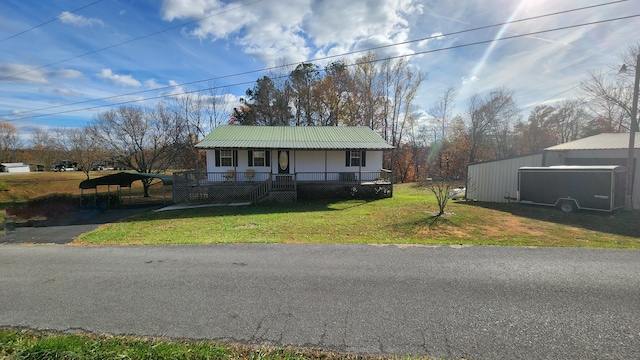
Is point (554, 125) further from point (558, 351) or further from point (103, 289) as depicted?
point (103, 289)

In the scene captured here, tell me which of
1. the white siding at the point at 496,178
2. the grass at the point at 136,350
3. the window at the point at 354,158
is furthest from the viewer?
the window at the point at 354,158

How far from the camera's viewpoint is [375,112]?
35.9 meters

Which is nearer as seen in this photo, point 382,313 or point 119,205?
point 382,313

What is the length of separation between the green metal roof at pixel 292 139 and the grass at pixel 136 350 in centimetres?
1373

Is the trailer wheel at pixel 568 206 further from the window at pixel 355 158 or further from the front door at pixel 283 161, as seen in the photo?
the front door at pixel 283 161

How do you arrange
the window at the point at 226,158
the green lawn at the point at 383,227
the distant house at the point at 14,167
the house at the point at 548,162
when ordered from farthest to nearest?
Answer: the distant house at the point at 14,167 → the window at the point at 226,158 → the house at the point at 548,162 → the green lawn at the point at 383,227

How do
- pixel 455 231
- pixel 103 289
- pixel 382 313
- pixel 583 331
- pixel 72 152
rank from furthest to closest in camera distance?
pixel 72 152 < pixel 455 231 < pixel 103 289 < pixel 382 313 < pixel 583 331

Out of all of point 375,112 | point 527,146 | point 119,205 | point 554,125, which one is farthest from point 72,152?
point 554,125

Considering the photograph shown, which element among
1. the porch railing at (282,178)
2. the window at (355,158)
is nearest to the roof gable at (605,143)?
the porch railing at (282,178)

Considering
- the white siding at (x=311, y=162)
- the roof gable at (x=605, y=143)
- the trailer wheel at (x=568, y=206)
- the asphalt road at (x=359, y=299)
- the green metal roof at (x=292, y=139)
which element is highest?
the green metal roof at (x=292, y=139)

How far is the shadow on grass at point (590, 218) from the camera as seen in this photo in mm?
9034

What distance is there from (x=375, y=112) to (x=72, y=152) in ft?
137

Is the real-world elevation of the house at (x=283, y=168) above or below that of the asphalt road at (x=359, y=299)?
above

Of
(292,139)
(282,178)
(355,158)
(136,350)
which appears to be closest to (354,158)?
(355,158)
